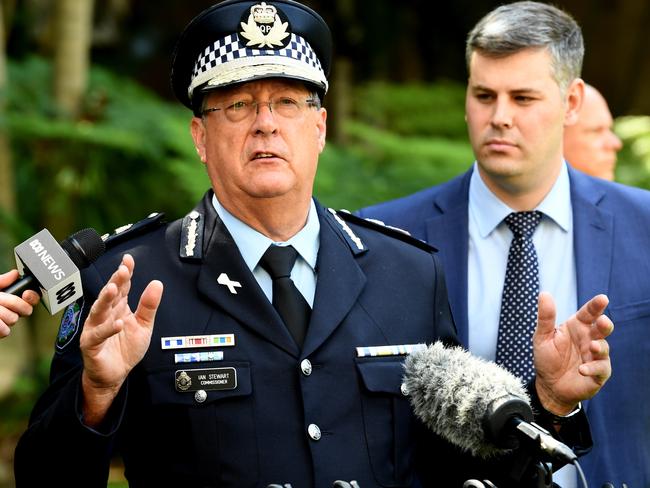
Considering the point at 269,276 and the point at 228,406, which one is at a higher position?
the point at 269,276

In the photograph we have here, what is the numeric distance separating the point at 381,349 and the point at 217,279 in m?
0.50

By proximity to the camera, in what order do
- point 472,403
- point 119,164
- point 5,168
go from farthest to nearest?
point 119,164 → point 5,168 → point 472,403

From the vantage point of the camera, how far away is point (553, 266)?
4277 millimetres

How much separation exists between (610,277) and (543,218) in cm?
34

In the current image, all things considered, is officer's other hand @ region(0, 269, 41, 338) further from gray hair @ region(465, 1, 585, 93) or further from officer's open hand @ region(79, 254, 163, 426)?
gray hair @ region(465, 1, 585, 93)

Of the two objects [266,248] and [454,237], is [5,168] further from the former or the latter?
[266,248]

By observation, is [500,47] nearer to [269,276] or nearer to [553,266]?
[553,266]

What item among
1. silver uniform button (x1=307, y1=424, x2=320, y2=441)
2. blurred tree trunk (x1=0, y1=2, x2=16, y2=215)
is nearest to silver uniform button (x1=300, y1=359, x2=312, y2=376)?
silver uniform button (x1=307, y1=424, x2=320, y2=441)

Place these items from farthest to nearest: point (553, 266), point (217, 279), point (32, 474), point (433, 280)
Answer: point (553, 266) < point (433, 280) < point (217, 279) < point (32, 474)

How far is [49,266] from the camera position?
2695mm

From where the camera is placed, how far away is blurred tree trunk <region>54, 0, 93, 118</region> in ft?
26.7

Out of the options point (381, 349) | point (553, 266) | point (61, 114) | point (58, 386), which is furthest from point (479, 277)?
point (61, 114)

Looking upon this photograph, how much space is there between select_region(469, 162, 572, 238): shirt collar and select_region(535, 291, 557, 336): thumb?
1131mm

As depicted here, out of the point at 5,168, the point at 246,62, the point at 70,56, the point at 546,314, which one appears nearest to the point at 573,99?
the point at 546,314
